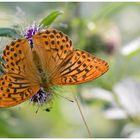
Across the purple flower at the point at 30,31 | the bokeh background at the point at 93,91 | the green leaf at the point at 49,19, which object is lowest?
the bokeh background at the point at 93,91

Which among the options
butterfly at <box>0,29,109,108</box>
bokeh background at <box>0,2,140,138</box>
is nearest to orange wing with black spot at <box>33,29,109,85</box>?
butterfly at <box>0,29,109,108</box>

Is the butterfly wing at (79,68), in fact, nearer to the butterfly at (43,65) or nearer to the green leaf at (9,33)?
the butterfly at (43,65)

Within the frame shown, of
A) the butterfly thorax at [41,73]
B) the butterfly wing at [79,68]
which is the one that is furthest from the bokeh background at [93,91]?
the butterfly wing at [79,68]

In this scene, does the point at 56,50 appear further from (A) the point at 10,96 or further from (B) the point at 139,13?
(B) the point at 139,13

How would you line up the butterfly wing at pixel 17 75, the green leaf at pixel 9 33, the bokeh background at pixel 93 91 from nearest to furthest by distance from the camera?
1. the butterfly wing at pixel 17 75
2. the green leaf at pixel 9 33
3. the bokeh background at pixel 93 91

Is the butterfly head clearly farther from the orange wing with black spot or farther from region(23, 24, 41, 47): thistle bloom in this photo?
region(23, 24, 41, 47): thistle bloom

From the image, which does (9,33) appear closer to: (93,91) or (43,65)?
(43,65)
